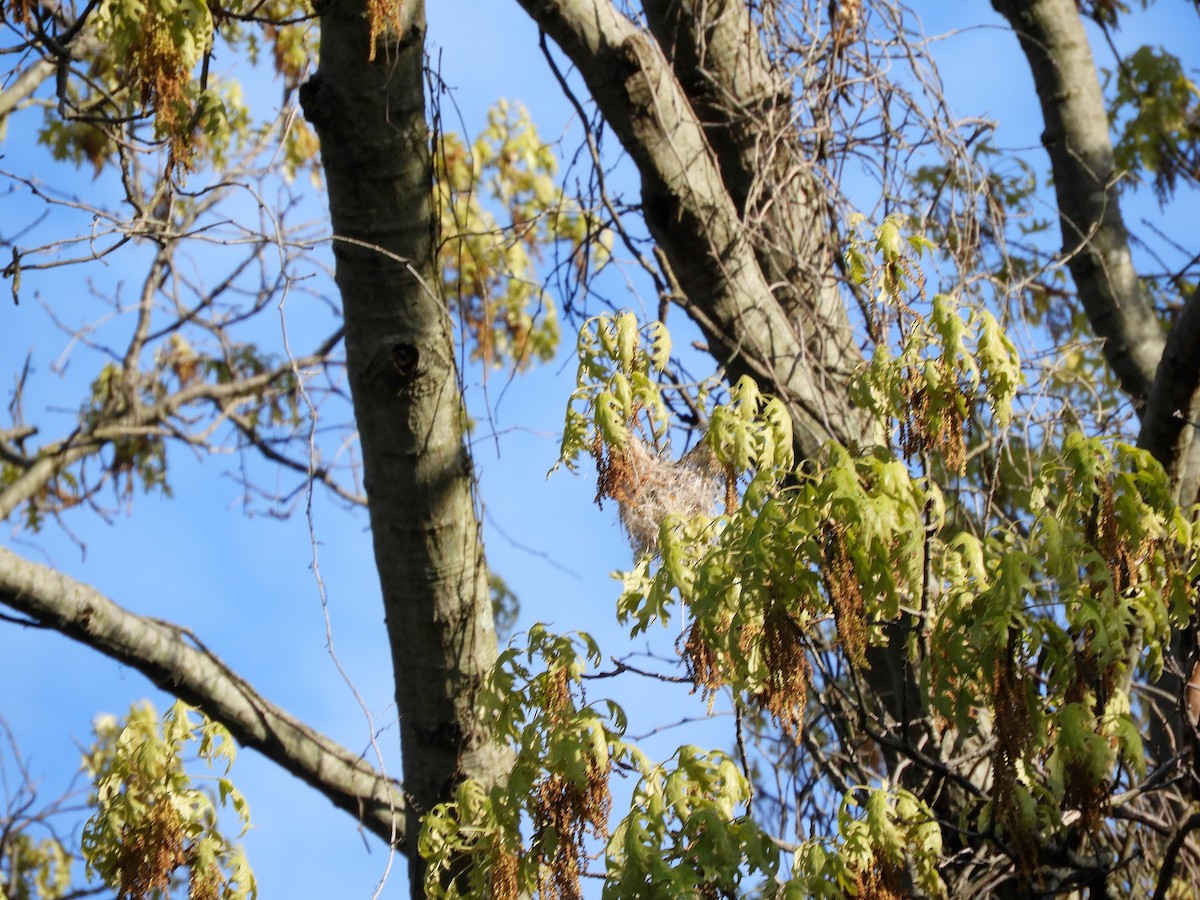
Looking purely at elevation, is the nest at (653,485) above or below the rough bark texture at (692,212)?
below

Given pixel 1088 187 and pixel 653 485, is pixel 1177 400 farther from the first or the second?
pixel 1088 187

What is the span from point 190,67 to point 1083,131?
149 inches

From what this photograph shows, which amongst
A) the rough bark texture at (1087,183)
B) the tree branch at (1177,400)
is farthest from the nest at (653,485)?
the rough bark texture at (1087,183)

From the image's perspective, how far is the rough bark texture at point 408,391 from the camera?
8.29 feet

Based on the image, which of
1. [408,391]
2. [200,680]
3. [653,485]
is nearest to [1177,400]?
[653,485]

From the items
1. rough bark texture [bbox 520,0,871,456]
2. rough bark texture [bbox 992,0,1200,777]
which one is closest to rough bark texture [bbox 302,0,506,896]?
rough bark texture [bbox 520,0,871,456]

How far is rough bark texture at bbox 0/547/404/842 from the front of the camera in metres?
2.95

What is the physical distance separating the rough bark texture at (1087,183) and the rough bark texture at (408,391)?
2.83 metres

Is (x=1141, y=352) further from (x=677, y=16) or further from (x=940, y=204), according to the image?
(x=677, y=16)

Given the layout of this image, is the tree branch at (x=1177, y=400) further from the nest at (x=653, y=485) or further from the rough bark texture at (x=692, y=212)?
the nest at (x=653, y=485)

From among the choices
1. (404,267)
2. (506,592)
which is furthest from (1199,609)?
(506,592)

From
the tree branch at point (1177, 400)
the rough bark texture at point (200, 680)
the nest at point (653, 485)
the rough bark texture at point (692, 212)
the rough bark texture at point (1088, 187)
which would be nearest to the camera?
the nest at point (653, 485)

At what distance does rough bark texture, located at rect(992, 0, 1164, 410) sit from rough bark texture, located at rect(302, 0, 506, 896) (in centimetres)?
283

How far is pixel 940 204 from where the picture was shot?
379 cm
